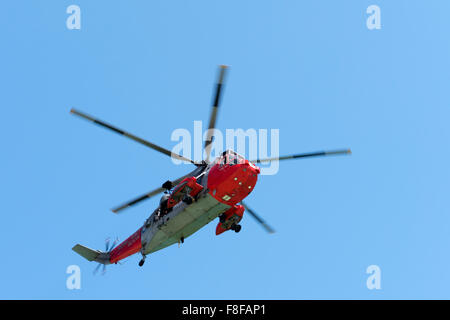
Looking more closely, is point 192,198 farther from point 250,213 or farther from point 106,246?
point 106,246

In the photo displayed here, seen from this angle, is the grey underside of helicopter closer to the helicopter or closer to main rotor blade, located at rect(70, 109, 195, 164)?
the helicopter

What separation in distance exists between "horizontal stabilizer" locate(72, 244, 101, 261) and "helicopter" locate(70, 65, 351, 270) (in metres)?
5.03

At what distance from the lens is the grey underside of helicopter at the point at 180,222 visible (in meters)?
32.7

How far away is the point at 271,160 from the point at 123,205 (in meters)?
8.85

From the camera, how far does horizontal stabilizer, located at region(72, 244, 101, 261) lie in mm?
41188

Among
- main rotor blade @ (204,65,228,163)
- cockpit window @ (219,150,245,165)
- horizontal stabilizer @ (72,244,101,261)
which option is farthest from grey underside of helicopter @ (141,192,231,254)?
horizontal stabilizer @ (72,244,101,261)

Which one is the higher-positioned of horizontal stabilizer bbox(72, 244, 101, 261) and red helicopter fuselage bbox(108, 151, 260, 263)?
red helicopter fuselage bbox(108, 151, 260, 263)

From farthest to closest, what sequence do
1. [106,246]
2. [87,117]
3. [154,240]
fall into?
[106,246] → [154,240] → [87,117]

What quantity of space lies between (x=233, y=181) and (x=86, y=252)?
590 inches

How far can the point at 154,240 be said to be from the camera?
35.7m

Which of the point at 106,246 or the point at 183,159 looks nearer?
the point at 183,159

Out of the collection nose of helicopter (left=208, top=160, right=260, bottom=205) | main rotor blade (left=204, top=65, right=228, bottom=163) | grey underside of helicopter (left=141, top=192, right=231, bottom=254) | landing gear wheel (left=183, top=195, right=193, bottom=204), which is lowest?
grey underside of helicopter (left=141, top=192, right=231, bottom=254)
